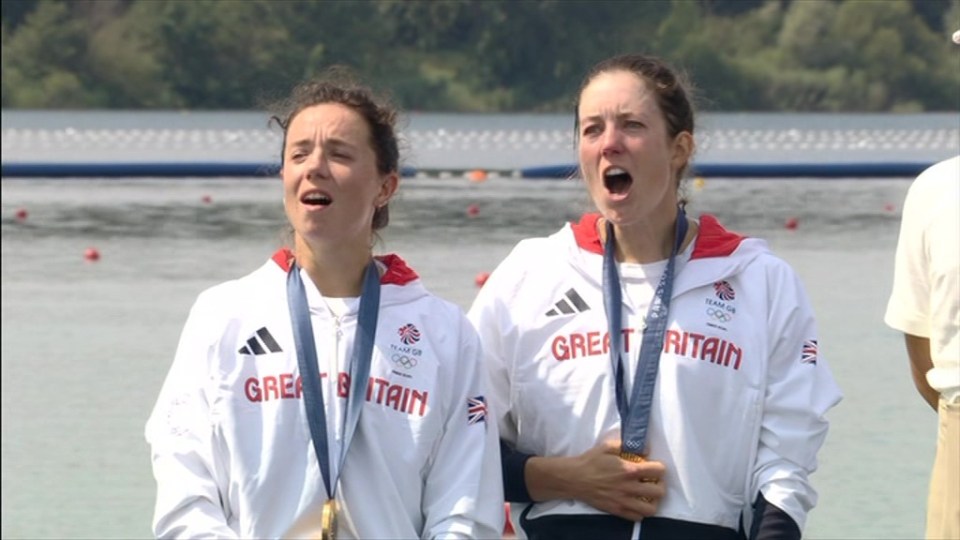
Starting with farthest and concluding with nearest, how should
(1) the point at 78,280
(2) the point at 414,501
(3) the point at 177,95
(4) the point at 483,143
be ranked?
(3) the point at 177,95 → (4) the point at 483,143 → (1) the point at 78,280 → (2) the point at 414,501

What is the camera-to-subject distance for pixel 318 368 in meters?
2.45

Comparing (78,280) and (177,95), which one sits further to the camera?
(177,95)

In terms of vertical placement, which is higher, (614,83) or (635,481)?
(614,83)

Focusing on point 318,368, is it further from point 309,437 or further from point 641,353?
point 641,353

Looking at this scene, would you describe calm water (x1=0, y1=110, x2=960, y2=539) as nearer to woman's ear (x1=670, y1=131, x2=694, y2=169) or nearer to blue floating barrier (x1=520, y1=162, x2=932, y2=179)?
blue floating barrier (x1=520, y1=162, x2=932, y2=179)

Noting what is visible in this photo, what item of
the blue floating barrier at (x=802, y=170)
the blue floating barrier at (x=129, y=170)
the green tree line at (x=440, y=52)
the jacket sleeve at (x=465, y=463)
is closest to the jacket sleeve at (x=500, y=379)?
the jacket sleeve at (x=465, y=463)

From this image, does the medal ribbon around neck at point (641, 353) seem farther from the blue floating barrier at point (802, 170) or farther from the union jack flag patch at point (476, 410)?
the blue floating barrier at point (802, 170)

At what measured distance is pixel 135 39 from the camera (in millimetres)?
25062

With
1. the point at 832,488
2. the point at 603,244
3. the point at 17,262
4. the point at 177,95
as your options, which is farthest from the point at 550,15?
the point at 603,244

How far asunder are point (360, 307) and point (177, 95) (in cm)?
2671

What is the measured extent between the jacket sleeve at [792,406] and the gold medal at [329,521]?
1.79 ft

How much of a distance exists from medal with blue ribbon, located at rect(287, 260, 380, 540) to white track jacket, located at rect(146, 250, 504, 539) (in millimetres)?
14

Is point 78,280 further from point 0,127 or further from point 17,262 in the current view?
point 0,127

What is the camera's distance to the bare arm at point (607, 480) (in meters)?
2.54
